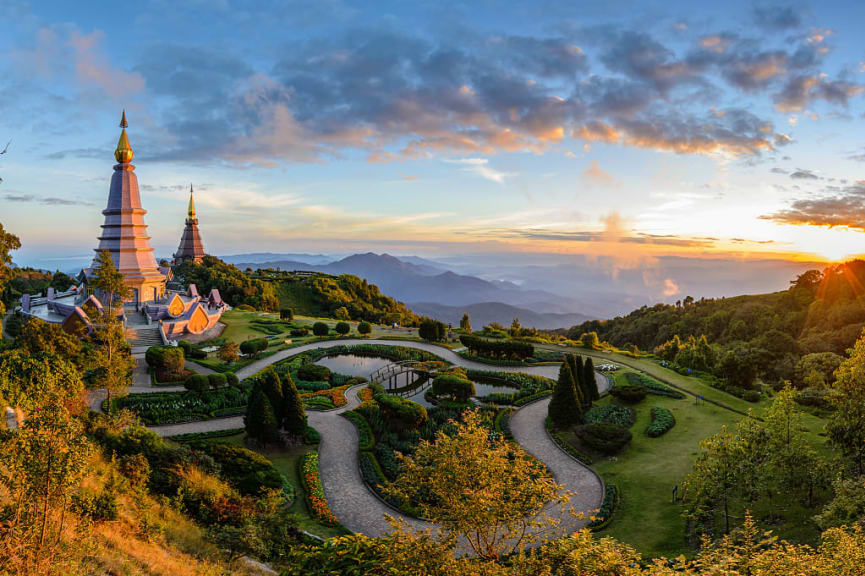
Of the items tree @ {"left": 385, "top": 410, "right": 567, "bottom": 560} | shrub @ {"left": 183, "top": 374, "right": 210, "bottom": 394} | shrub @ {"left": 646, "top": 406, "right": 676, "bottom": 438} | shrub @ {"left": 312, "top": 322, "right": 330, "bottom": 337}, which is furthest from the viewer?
shrub @ {"left": 312, "top": 322, "right": 330, "bottom": 337}

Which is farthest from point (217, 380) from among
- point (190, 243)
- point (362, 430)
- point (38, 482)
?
point (190, 243)

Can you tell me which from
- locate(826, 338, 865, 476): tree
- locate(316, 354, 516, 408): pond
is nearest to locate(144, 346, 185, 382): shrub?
locate(316, 354, 516, 408): pond

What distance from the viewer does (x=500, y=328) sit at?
173 ft

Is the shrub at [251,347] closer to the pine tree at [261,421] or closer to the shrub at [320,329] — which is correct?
the shrub at [320,329]

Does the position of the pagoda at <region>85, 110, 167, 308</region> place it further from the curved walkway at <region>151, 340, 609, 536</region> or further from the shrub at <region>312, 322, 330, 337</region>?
the curved walkway at <region>151, 340, 609, 536</region>

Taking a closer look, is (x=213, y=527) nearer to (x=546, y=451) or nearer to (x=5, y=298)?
(x=546, y=451)

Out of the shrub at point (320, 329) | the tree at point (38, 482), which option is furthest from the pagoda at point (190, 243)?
the tree at point (38, 482)

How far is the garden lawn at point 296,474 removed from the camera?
53.2 ft

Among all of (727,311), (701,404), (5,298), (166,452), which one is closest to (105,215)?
(5,298)

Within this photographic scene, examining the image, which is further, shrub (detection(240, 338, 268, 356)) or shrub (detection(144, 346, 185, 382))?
shrub (detection(240, 338, 268, 356))

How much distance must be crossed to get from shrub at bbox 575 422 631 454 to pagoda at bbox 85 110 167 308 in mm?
43901

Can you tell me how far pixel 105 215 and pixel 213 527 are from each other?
146 feet

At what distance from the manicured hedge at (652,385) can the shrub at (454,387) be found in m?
12.1

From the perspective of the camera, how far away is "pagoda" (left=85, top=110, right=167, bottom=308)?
149 ft
